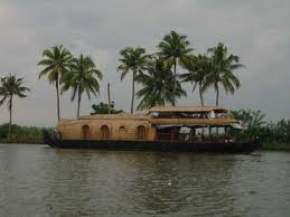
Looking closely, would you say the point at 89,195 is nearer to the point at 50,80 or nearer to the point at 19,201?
the point at 19,201

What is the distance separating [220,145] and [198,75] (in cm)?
1334

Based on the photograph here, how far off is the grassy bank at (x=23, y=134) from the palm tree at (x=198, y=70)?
18341 millimetres

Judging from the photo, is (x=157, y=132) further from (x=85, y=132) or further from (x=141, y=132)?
(x=85, y=132)

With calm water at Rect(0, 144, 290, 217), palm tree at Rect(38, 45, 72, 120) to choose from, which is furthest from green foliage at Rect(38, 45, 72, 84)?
calm water at Rect(0, 144, 290, 217)

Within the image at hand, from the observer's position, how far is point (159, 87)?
58500 mm

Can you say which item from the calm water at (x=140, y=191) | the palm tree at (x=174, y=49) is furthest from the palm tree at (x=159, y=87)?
the calm water at (x=140, y=191)

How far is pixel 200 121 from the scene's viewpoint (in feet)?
155

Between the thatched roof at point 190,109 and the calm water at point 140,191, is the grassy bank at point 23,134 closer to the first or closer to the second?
the thatched roof at point 190,109

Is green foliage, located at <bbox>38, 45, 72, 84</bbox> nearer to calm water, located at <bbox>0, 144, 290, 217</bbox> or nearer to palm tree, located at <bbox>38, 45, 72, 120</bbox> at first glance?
palm tree, located at <bbox>38, 45, 72, 120</bbox>

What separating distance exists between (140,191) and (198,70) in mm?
39639

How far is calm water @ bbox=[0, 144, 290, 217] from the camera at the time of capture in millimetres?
15102

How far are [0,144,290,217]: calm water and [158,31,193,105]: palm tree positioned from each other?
3002cm

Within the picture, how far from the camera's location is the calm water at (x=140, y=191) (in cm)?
1510

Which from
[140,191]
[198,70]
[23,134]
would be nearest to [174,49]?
[198,70]
